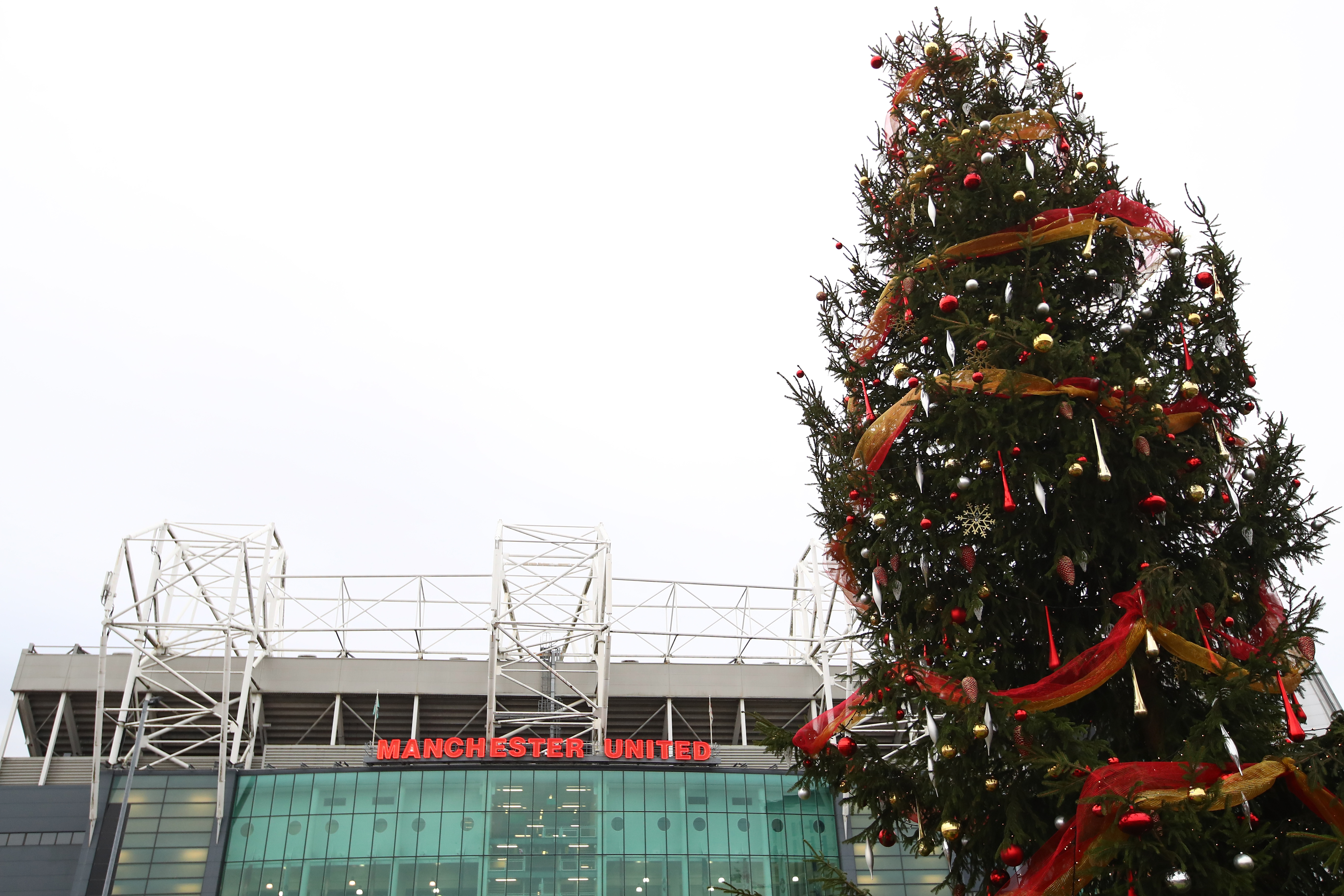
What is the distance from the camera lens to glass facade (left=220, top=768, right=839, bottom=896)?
34688mm

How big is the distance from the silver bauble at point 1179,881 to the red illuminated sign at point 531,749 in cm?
3076

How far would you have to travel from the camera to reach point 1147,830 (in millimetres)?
7906

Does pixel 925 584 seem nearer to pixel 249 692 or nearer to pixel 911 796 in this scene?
pixel 911 796

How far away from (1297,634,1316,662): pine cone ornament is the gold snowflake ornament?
3.07 m

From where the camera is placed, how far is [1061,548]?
10102 millimetres

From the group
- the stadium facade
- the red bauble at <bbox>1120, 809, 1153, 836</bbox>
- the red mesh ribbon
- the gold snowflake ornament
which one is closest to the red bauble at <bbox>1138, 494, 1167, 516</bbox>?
the gold snowflake ornament

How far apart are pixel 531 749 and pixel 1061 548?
3069 centimetres

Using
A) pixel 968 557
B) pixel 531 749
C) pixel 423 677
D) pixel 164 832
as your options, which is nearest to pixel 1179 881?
pixel 968 557

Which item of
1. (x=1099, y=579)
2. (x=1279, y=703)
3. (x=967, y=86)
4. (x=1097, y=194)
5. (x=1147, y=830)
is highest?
(x=967, y=86)

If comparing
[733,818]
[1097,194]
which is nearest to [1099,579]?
[1097,194]

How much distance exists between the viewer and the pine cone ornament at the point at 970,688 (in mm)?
9195

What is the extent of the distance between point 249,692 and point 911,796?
40.6 m

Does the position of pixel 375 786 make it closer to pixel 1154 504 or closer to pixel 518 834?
pixel 518 834

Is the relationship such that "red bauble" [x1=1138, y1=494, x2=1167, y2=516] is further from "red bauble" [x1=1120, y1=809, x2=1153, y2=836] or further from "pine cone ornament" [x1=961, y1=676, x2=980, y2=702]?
"red bauble" [x1=1120, y1=809, x2=1153, y2=836]
